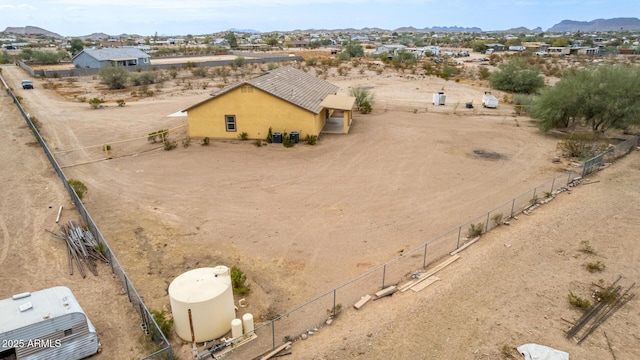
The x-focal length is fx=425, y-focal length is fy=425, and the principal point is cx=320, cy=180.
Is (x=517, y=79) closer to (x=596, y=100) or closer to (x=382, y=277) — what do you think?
(x=596, y=100)

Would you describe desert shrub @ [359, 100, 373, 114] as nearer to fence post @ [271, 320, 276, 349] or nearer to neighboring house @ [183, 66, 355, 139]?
neighboring house @ [183, 66, 355, 139]

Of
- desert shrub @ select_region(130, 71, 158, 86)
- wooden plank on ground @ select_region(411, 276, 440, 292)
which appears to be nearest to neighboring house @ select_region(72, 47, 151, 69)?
desert shrub @ select_region(130, 71, 158, 86)

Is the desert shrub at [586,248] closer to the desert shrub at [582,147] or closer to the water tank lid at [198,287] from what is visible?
the desert shrub at [582,147]

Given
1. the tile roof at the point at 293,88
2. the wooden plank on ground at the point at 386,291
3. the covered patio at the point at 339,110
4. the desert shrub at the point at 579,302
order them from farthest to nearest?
1. the covered patio at the point at 339,110
2. the tile roof at the point at 293,88
3. the wooden plank on ground at the point at 386,291
4. the desert shrub at the point at 579,302

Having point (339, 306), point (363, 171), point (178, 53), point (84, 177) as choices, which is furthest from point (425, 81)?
point (178, 53)

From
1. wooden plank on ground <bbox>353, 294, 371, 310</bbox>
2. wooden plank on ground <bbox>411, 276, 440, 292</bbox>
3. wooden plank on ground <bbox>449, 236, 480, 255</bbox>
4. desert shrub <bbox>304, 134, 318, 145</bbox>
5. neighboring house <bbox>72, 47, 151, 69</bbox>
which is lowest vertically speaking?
wooden plank on ground <bbox>353, 294, 371, 310</bbox>

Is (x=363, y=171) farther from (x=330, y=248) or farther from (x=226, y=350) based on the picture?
(x=226, y=350)

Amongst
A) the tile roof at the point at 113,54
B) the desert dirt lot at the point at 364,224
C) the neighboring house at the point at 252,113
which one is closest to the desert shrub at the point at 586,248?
the desert dirt lot at the point at 364,224
